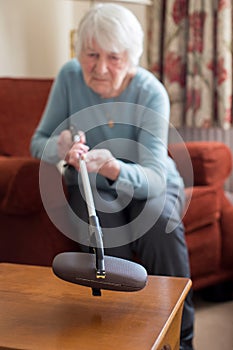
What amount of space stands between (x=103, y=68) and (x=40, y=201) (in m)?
0.43

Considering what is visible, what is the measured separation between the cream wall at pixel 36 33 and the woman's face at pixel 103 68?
90 centimetres

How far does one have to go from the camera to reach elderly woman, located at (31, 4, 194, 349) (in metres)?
1.84

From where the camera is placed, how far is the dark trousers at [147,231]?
1836mm

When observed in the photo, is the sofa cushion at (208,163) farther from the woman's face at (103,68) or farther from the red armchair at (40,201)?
the woman's face at (103,68)

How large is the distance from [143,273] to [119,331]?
14cm

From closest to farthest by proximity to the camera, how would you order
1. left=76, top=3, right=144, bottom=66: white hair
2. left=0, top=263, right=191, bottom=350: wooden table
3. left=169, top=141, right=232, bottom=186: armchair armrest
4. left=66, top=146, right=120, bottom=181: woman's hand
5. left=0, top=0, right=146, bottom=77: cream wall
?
left=0, top=263, right=191, bottom=350: wooden table < left=66, top=146, right=120, bottom=181: woman's hand < left=76, top=3, right=144, bottom=66: white hair < left=169, top=141, right=232, bottom=186: armchair armrest < left=0, top=0, right=146, bottom=77: cream wall

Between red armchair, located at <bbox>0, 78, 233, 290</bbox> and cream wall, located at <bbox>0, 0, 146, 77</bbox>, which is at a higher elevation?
cream wall, located at <bbox>0, 0, 146, 77</bbox>

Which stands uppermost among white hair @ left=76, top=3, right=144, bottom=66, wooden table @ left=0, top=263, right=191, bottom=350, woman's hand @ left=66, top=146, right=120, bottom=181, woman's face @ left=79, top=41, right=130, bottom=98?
white hair @ left=76, top=3, right=144, bottom=66

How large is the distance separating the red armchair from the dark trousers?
14 centimetres

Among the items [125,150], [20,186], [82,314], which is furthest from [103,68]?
[82,314]

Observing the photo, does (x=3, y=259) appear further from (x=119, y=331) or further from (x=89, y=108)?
(x=119, y=331)

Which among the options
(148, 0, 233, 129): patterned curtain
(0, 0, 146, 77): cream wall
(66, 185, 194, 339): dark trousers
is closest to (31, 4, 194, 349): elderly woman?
(66, 185, 194, 339): dark trousers

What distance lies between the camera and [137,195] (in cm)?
188

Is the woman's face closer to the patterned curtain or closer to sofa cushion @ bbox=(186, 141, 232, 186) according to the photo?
sofa cushion @ bbox=(186, 141, 232, 186)
